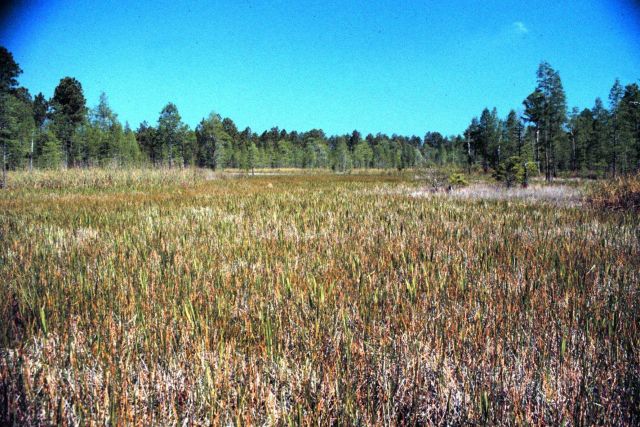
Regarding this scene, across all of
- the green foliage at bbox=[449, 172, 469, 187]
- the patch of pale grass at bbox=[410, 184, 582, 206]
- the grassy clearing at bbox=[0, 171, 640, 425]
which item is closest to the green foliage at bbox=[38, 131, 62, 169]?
the green foliage at bbox=[449, 172, 469, 187]

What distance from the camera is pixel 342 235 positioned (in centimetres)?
565

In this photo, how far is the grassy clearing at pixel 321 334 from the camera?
58.9 inches

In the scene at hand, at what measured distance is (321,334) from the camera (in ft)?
7.10

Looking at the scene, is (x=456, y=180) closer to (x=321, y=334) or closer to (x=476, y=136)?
(x=321, y=334)

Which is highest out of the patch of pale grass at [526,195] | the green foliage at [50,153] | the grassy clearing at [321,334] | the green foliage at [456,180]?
the green foliage at [50,153]

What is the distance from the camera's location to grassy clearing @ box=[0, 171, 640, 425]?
150 cm

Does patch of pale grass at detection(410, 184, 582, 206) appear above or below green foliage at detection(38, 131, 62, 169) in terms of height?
below

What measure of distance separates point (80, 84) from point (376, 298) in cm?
8141

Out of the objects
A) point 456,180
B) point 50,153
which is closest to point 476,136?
point 456,180

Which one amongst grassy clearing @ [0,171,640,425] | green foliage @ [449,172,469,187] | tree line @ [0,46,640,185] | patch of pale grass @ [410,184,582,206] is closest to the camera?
grassy clearing @ [0,171,640,425]

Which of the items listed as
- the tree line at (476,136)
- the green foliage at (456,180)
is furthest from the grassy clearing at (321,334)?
the tree line at (476,136)

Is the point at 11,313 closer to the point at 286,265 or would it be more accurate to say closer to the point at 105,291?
the point at 105,291

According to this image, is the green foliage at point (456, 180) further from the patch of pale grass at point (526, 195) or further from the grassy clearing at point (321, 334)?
the grassy clearing at point (321, 334)

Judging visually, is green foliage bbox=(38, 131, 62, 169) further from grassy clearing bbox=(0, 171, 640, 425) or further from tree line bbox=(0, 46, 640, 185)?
grassy clearing bbox=(0, 171, 640, 425)
